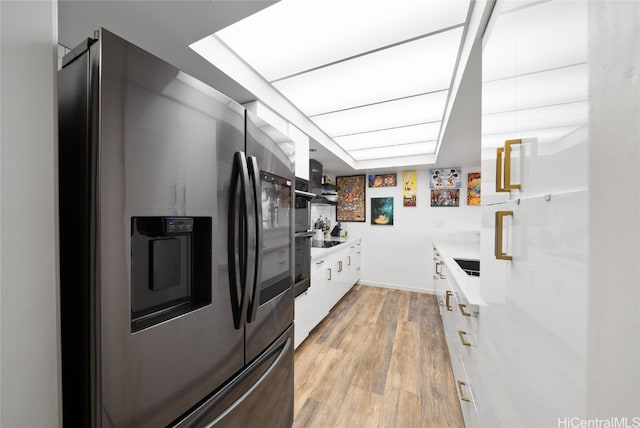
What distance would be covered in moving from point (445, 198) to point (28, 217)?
407 centimetres

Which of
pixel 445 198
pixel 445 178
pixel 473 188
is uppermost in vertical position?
pixel 445 178

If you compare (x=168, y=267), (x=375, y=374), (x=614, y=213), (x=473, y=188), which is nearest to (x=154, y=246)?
(x=168, y=267)

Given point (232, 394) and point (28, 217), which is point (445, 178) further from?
point (28, 217)

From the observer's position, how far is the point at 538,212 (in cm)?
51

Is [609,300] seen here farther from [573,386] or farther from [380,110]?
[380,110]

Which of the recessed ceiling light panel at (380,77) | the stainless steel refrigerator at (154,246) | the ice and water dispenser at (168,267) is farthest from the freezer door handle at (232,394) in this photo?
the recessed ceiling light panel at (380,77)

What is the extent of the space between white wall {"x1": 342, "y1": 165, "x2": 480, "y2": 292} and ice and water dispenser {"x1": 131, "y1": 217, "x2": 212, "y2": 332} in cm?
358

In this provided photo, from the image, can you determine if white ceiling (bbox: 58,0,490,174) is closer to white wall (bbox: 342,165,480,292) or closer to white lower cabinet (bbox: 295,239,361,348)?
white lower cabinet (bbox: 295,239,361,348)

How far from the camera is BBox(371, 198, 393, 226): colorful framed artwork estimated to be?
12.8 ft

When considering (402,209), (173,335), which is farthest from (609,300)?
(402,209)

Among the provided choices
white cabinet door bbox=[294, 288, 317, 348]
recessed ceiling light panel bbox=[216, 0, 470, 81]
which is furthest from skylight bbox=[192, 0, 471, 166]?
white cabinet door bbox=[294, 288, 317, 348]

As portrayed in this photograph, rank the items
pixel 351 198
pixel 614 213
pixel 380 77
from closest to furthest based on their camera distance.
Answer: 1. pixel 614 213
2. pixel 380 77
3. pixel 351 198

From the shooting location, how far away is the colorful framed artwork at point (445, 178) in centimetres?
351

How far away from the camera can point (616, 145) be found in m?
0.32
